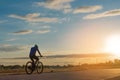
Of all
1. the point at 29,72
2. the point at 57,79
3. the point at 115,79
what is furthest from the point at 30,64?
the point at 115,79

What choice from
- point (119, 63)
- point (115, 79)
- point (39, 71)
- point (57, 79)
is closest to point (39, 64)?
point (39, 71)

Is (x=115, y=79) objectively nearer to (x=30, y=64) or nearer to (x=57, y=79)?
(x=57, y=79)

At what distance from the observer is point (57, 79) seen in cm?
2670

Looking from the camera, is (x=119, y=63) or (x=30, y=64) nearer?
(x=30, y=64)

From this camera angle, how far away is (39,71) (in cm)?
3462

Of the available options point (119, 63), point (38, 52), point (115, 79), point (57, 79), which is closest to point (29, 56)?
point (38, 52)

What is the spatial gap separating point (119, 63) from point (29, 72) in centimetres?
4622

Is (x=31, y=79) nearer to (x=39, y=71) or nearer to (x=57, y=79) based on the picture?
(x=57, y=79)

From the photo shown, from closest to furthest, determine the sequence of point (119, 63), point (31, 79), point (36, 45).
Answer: point (31, 79) → point (36, 45) → point (119, 63)

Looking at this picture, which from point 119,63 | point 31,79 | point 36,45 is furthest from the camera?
point 119,63

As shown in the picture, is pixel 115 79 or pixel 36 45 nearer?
pixel 115 79

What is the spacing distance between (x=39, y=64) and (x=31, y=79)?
360 inches

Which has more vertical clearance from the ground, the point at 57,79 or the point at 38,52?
the point at 38,52

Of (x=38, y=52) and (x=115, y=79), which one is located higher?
(x=38, y=52)
